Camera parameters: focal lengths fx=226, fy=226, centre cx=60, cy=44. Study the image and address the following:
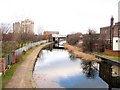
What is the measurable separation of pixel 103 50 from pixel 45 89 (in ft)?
90.5

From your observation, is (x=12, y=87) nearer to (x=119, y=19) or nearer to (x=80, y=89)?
(x=80, y=89)

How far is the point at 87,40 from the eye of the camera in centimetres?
4184

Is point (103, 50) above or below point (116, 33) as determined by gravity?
below

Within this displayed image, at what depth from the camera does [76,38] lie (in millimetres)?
69625

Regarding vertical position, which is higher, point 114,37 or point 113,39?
point 114,37

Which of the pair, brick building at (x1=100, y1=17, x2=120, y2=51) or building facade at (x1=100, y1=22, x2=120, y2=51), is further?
brick building at (x1=100, y1=17, x2=120, y2=51)

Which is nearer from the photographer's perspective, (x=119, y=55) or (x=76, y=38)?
(x=119, y=55)

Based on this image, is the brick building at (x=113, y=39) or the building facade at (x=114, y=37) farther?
the brick building at (x=113, y=39)

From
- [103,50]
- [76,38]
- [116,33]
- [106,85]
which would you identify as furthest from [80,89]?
[76,38]

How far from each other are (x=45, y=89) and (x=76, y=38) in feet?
182

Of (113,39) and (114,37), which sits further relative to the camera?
(114,37)

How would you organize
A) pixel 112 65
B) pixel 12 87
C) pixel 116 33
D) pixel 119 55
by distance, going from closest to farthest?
pixel 12 87
pixel 112 65
pixel 119 55
pixel 116 33

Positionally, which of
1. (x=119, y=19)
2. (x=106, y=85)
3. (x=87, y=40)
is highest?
(x=119, y=19)

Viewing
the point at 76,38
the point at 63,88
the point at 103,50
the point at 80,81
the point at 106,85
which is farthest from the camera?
the point at 76,38
